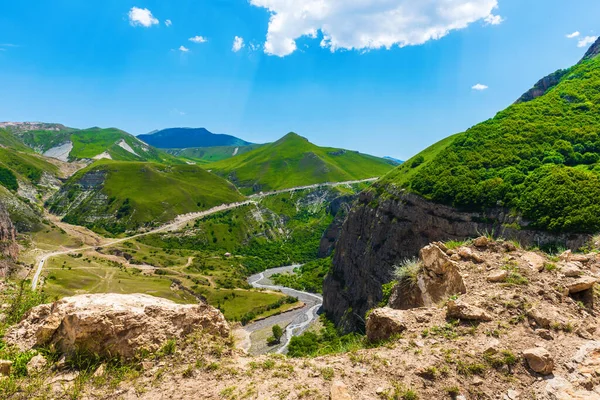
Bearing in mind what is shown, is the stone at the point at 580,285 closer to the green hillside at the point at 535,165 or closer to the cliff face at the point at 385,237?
the cliff face at the point at 385,237

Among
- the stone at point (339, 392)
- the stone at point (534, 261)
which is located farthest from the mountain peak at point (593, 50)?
the stone at point (339, 392)

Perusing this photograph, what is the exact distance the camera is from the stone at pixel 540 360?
Result: 852 centimetres

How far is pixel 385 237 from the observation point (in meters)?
69.8

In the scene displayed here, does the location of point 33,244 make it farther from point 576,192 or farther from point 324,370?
point 576,192

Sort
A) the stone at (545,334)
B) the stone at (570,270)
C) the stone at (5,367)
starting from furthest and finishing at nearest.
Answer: the stone at (570,270) → the stone at (545,334) → the stone at (5,367)

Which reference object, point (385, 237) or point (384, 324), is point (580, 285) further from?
point (385, 237)

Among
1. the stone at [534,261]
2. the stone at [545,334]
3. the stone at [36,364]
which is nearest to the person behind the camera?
the stone at [36,364]

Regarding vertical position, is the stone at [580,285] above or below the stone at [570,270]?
below

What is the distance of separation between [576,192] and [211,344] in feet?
172

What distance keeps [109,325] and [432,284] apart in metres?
13.4

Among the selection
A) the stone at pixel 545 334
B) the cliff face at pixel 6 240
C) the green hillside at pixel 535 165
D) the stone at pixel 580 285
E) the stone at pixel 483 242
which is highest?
the green hillside at pixel 535 165

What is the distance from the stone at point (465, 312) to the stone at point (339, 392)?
194 inches

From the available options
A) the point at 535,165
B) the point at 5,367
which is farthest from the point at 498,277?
the point at 535,165

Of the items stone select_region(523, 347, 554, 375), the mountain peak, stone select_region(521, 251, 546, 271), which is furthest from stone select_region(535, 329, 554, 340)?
the mountain peak
